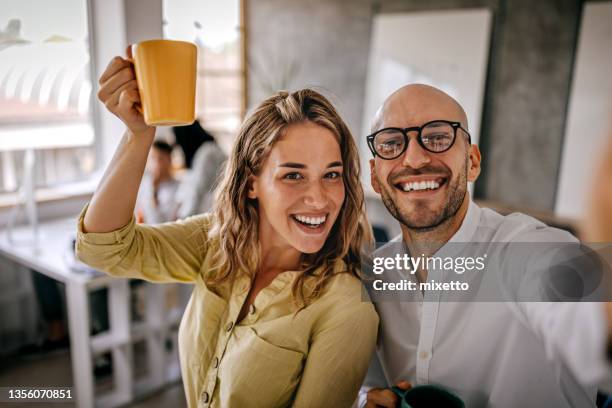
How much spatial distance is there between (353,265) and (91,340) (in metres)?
1.51

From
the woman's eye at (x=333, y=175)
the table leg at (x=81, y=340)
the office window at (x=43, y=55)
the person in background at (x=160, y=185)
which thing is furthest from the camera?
the person in background at (x=160, y=185)

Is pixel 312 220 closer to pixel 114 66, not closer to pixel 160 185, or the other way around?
pixel 114 66

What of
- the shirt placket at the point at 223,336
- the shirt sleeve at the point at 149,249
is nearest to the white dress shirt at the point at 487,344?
the shirt placket at the point at 223,336

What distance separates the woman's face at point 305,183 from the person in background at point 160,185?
5.16ft

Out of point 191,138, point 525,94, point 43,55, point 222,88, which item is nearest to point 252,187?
point 43,55

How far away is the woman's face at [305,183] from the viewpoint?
66cm

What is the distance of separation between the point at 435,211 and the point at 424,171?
0.05 meters

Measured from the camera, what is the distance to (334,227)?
2.37 ft

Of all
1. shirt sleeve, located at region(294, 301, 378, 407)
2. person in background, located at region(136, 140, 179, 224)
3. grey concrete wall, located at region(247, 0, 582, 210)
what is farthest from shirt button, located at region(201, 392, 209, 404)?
grey concrete wall, located at region(247, 0, 582, 210)

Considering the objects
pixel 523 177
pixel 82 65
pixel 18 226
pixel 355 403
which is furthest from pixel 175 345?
pixel 523 177

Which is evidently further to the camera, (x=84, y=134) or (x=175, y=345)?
(x=175, y=345)

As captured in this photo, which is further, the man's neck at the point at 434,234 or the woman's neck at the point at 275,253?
the woman's neck at the point at 275,253

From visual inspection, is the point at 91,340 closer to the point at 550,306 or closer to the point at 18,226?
the point at 18,226

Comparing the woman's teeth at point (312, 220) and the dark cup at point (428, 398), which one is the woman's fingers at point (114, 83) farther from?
the dark cup at point (428, 398)
